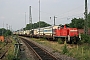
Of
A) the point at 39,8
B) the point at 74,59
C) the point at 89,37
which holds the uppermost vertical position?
the point at 39,8

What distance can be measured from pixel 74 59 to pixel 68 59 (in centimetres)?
47

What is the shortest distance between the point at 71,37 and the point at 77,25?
52463 mm

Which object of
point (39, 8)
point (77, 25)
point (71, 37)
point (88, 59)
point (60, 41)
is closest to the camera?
point (88, 59)

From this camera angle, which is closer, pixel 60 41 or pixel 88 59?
pixel 88 59

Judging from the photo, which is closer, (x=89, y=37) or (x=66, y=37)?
(x=89, y=37)

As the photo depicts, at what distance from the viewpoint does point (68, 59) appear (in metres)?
14.0

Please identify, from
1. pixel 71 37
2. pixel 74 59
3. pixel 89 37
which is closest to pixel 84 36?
pixel 89 37

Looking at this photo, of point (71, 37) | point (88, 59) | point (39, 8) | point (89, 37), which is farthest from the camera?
point (39, 8)

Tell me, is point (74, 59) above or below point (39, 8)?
below

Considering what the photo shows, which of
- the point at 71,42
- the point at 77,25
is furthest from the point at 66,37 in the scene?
the point at 77,25

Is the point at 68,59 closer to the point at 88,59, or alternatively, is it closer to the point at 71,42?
the point at 88,59

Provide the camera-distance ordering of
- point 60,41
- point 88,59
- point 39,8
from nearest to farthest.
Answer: point 88,59, point 60,41, point 39,8

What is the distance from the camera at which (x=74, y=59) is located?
14.0 m

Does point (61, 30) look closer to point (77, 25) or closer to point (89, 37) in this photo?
point (89, 37)
